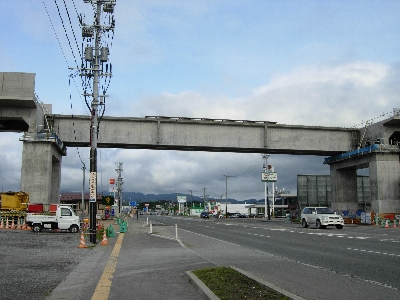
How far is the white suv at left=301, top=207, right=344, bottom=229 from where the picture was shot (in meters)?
36.9

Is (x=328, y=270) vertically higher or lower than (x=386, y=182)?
lower

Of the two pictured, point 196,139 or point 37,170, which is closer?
point 37,170

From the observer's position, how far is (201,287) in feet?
28.8

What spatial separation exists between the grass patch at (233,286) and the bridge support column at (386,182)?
39.3m

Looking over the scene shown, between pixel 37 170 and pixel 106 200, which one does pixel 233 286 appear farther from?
pixel 37 170

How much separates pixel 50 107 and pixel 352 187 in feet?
117

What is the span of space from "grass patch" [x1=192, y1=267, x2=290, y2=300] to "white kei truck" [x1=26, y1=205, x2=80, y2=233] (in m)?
22.6

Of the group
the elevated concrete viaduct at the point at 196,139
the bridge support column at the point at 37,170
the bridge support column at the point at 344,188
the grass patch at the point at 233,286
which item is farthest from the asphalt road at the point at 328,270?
the bridge support column at the point at 344,188

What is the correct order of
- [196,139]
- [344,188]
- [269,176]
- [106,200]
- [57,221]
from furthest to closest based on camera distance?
[269,176], [344,188], [196,139], [106,200], [57,221]

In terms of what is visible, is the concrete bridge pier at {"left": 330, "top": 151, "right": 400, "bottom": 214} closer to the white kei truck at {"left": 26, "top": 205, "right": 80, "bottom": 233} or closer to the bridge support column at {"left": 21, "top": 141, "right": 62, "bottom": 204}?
the white kei truck at {"left": 26, "top": 205, "right": 80, "bottom": 233}

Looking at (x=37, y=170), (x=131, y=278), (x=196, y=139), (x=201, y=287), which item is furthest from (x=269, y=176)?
(x=201, y=287)

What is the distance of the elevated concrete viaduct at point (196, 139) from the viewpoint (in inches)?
1563

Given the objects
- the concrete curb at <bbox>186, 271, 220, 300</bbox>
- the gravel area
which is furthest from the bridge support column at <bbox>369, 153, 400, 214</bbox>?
the concrete curb at <bbox>186, 271, 220, 300</bbox>

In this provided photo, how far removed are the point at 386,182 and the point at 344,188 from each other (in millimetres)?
7648
